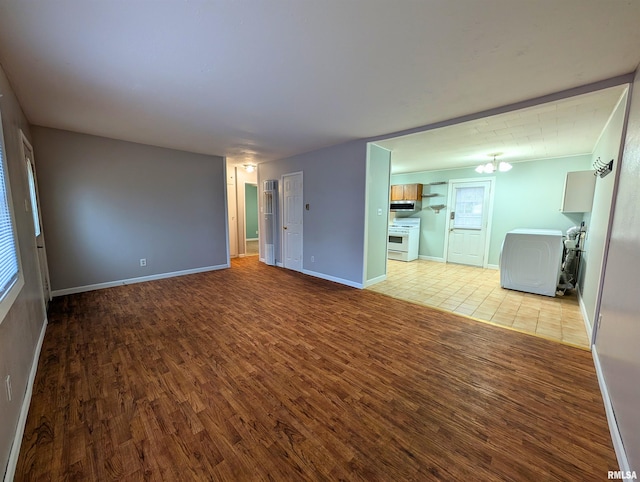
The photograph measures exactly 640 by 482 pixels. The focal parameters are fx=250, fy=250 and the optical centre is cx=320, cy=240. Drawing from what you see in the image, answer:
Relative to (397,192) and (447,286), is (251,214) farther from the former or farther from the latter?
(447,286)

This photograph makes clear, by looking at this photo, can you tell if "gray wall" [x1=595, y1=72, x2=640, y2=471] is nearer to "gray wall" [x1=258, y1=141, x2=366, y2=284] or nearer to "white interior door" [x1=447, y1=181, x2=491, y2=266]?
"gray wall" [x1=258, y1=141, x2=366, y2=284]

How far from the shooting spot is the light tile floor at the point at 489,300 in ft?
9.65

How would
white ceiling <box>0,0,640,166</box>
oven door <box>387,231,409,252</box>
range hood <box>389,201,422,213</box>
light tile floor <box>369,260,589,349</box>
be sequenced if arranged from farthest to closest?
range hood <box>389,201,422,213</box>
oven door <box>387,231,409,252</box>
light tile floor <box>369,260,589,349</box>
white ceiling <box>0,0,640,166</box>

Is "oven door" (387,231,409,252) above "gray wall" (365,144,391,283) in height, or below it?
below

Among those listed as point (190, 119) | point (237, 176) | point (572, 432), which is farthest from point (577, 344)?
point (237, 176)

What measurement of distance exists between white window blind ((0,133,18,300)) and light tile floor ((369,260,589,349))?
401cm

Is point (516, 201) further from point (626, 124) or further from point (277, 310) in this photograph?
point (277, 310)

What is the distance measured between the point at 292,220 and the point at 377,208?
204 centimetres

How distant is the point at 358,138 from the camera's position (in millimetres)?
4117

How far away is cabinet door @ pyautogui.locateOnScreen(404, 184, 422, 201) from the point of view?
670cm

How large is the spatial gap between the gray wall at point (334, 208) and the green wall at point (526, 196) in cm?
Result: 347

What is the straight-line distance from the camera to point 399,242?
674cm

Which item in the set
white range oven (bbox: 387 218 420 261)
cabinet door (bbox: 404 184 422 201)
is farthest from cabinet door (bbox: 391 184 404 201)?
white range oven (bbox: 387 218 420 261)

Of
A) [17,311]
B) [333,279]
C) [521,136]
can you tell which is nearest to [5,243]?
[17,311]
